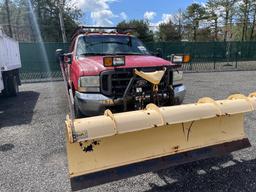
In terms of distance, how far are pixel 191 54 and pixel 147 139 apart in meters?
16.5

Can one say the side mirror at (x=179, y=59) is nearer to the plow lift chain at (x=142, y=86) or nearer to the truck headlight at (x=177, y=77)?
the truck headlight at (x=177, y=77)

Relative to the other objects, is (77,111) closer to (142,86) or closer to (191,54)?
(142,86)

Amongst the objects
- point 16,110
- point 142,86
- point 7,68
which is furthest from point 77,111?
point 7,68

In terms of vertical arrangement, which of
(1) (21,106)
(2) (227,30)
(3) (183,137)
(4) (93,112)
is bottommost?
(1) (21,106)

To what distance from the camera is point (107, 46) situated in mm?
4824

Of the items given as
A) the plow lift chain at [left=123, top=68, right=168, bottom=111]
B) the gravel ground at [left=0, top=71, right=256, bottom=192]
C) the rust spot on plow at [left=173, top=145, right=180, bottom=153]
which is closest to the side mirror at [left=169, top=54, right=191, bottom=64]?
the plow lift chain at [left=123, top=68, right=168, bottom=111]

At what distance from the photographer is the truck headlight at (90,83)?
356cm

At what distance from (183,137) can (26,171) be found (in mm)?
2170

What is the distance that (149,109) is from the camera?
2875mm

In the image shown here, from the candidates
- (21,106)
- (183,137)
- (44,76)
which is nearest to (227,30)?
(44,76)

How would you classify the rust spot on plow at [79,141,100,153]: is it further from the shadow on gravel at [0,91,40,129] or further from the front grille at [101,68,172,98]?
the shadow on gravel at [0,91,40,129]

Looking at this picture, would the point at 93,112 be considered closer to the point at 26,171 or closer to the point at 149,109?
the point at 149,109

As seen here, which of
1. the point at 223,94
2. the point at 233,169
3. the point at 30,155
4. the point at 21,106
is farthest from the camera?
the point at 223,94

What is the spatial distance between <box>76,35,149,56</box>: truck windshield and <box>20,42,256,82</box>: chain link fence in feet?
24.8
